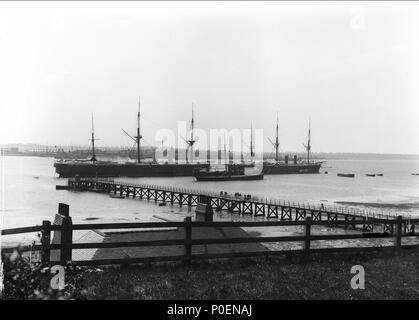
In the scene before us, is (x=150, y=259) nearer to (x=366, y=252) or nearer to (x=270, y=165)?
(x=366, y=252)

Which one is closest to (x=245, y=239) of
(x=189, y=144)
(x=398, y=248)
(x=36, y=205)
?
(x=398, y=248)

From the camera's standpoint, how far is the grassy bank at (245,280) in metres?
8.06

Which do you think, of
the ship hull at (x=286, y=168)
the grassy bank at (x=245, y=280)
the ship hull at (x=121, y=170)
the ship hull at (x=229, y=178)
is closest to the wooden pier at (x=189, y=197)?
the grassy bank at (x=245, y=280)

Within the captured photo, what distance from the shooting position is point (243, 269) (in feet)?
32.8

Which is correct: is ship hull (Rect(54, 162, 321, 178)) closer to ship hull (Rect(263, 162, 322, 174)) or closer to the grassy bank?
ship hull (Rect(263, 162, 322, 174))

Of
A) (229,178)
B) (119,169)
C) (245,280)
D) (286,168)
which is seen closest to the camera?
(245,280)

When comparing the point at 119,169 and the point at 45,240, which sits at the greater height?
the point at 45,240

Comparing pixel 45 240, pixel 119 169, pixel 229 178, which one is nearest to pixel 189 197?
pixel 45 240

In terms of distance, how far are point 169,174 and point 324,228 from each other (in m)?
117

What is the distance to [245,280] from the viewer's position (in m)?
9.09

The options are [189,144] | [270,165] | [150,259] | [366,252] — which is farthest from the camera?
[270,165]

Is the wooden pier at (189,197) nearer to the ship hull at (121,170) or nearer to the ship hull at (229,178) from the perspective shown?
the ship hull at (121,170)

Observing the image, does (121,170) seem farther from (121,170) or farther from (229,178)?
(229,178)
